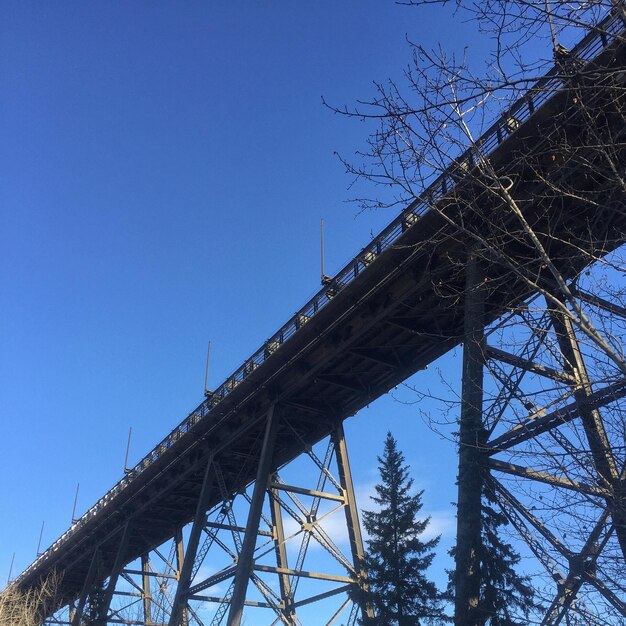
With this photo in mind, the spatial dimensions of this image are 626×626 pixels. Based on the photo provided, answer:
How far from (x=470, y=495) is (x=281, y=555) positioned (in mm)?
14653

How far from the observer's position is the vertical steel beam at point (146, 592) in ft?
117

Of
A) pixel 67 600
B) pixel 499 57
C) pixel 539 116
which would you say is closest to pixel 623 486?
pixel 499 57

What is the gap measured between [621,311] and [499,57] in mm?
4044

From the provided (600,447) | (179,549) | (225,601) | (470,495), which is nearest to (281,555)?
(225,601)

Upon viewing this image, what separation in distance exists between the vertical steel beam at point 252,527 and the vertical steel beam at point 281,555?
1.02 metres

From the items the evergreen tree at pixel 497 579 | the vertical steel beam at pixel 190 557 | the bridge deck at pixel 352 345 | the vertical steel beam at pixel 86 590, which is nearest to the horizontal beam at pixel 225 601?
the vertical steel beam at pixel 190 557

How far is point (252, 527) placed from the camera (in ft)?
68.1

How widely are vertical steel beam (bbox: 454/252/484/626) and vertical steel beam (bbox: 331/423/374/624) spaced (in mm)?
7565

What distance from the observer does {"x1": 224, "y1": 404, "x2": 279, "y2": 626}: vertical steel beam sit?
19.1m

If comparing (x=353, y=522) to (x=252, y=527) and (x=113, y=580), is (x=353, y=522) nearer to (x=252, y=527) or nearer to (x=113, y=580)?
(x=252, y=527)

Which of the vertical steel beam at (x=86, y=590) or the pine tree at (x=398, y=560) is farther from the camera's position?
the vertical steel beam at (x=86, y=590)

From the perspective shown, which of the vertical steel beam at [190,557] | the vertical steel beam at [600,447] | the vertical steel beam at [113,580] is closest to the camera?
the vertical steel beam at [600,447]

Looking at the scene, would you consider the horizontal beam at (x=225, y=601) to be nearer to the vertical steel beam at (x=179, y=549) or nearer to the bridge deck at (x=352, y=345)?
the bridge deck at (x=352, y=345)

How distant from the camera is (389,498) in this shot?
772 inches
